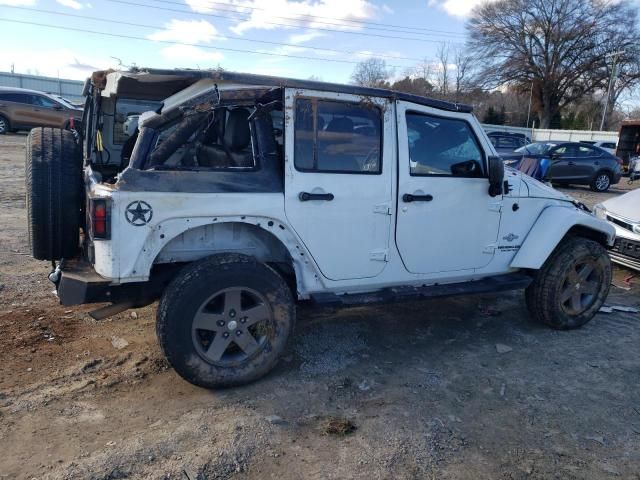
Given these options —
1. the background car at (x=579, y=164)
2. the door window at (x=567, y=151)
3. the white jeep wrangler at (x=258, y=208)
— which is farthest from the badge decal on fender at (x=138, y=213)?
the door window at (x=567, y=151)

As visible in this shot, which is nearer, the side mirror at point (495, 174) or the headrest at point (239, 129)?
the headrest at point (239, 129)

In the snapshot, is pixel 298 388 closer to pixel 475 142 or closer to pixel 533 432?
pixel 533 432

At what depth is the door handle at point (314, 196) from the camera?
3.45 metres

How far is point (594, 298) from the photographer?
16.0 feet

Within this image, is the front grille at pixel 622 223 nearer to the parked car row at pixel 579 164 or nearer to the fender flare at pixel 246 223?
the fender flare at pixel 246 223

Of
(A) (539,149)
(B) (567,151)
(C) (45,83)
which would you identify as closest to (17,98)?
(A) (539,149)

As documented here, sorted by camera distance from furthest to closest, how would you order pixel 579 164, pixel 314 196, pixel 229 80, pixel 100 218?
pixel 579 164 → pixel 314 196 → pixel 229 80 → pixel 100 218

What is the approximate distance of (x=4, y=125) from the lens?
725 inches

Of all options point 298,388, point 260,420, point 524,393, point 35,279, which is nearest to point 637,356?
point 524,393

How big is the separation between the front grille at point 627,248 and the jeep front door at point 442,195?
2925 mm

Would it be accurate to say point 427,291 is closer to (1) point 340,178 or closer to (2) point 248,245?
(1) point 340,178

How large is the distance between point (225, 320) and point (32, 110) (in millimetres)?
18242

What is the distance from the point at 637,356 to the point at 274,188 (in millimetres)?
3443

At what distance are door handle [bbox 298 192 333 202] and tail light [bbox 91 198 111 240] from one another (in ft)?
3.99
